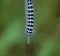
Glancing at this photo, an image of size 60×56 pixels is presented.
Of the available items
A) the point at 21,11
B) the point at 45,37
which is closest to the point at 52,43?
the point at 45,37

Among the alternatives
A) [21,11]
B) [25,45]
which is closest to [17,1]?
[21,11]

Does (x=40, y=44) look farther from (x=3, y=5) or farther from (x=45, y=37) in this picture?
(x=3, y=5)

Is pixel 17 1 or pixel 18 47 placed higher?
pixel 17 1

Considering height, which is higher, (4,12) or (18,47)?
(4,12)

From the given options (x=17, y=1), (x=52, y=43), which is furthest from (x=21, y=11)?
(x=52, y=43)

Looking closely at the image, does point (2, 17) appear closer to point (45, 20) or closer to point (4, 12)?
point (4, 12)
